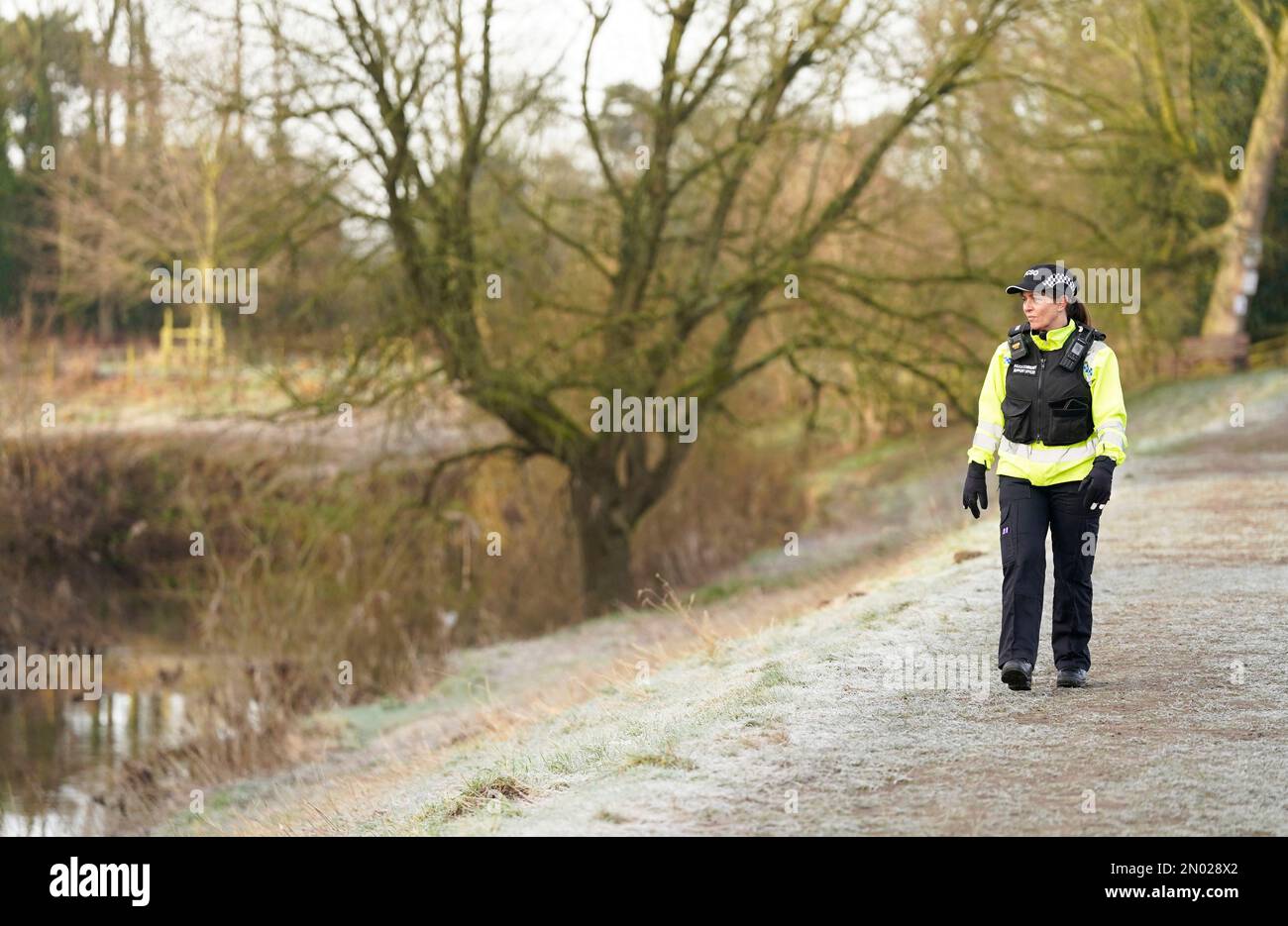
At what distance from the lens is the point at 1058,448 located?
752 centimetres

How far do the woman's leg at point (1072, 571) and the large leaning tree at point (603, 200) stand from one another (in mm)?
10728

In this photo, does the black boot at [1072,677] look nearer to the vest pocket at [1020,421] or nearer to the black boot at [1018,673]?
the black boot at [1018,673]

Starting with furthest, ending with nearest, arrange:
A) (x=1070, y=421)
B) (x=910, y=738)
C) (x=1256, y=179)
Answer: (x=1256, y=179) → (x=1070, y=421) → (x=910, y=738)

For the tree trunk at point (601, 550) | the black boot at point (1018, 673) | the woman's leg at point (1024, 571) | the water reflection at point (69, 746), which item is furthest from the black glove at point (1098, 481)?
the tree trunk at point (601, 550)

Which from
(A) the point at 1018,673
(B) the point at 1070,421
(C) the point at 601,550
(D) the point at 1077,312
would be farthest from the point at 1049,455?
(C) the point at 601,550

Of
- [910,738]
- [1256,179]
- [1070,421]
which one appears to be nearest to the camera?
[910,738]

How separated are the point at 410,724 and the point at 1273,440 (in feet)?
44.7

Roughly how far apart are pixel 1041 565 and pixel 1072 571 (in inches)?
7.8

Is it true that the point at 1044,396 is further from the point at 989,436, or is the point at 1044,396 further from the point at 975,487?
the point at 975,487

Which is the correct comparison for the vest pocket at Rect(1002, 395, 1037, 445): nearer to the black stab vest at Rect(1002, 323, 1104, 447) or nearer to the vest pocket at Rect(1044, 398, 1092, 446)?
the black stab vest at Rect(1002, 323, 1104, 447)

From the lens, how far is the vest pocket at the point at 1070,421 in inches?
293

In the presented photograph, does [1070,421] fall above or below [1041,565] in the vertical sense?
above
